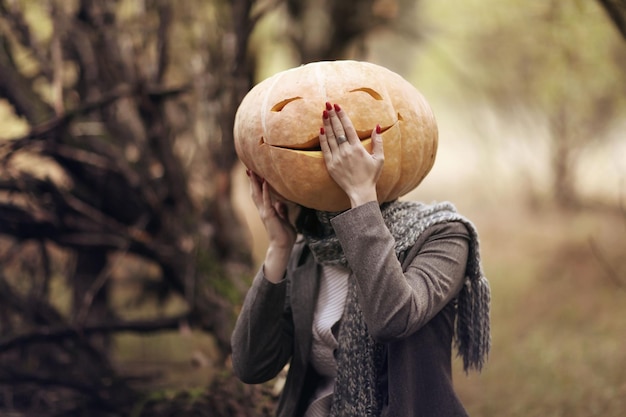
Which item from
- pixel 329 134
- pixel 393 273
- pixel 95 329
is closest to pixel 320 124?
pixel 329 134

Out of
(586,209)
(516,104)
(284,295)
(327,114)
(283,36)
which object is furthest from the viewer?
(516,104)

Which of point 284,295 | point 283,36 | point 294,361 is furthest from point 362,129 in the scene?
point 283,36

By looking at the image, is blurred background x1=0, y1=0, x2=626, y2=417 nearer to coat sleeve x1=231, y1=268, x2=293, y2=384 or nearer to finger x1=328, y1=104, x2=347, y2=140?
coat sleeve x1=231, y1=268, x2=293, y2=384

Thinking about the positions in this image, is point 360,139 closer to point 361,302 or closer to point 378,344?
point 361,302

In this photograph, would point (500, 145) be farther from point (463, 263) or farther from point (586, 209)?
point (463, 263)

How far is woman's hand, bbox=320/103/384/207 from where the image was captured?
5.92 ft

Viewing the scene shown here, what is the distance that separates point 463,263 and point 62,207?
3.02 m

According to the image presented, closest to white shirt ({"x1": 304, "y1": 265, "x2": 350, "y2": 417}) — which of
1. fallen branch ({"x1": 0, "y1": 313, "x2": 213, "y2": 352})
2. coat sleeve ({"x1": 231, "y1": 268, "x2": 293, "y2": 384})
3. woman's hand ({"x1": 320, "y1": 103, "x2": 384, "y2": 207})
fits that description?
coat sleeve ({"x1": 231, "y1": 268, "x2": 293, "y2": 384})

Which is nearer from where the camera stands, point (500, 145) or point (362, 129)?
point (362, 129)

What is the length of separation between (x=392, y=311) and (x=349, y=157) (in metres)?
0.40

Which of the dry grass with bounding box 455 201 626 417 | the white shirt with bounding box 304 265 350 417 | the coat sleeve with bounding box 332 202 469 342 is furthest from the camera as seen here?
the dry grass with bounding box 455 201 626 417

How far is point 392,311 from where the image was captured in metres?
1.72

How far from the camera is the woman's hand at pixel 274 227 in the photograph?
7.05ft

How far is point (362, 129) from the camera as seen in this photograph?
1908 millimetres
